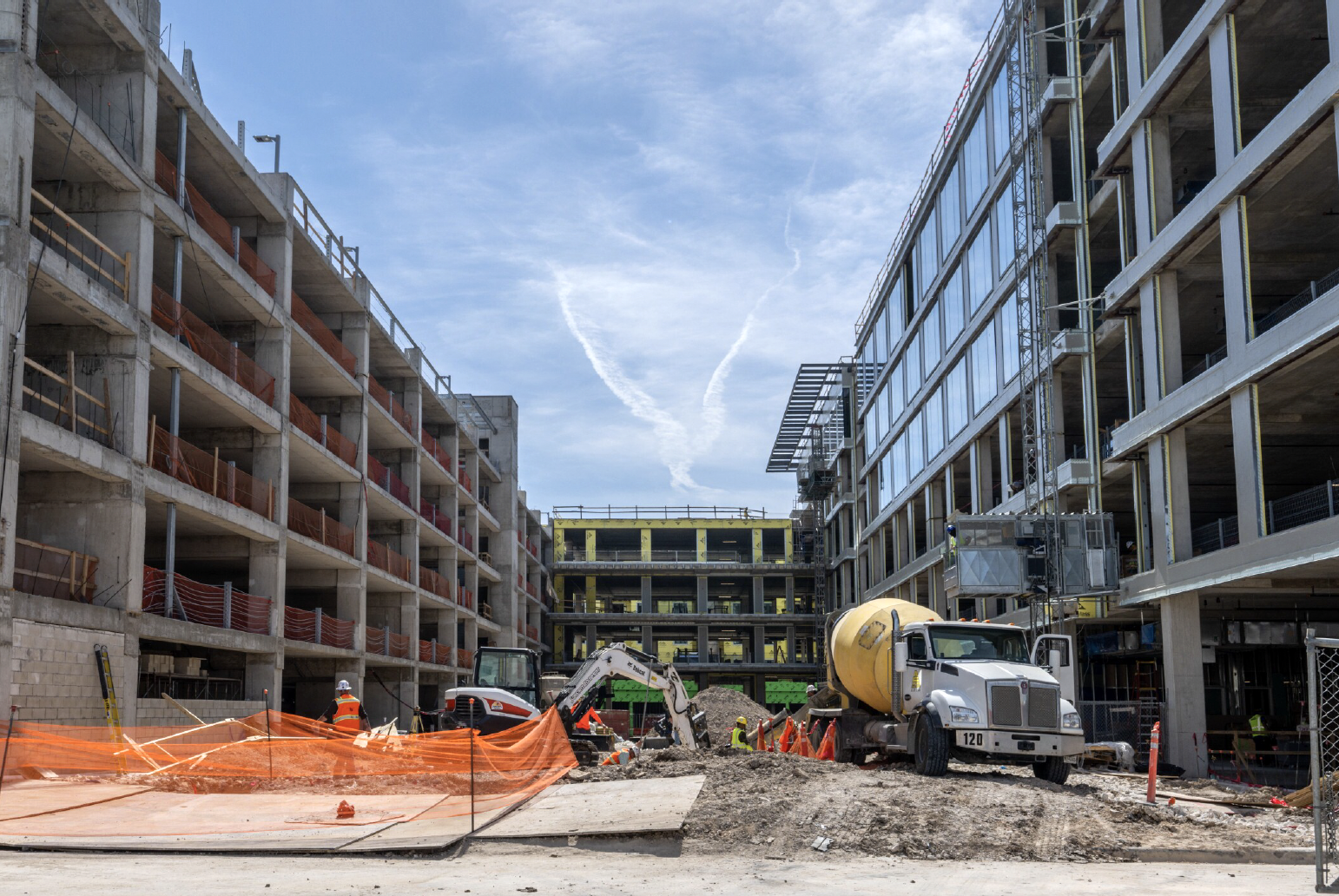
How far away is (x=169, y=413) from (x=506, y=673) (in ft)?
34.0

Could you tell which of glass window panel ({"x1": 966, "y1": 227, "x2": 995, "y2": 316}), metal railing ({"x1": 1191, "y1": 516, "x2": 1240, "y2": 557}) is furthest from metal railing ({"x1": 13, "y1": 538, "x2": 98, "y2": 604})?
glass window panel ({"x1": 966, "y1": 227, "x2": 995, "y2": 316})

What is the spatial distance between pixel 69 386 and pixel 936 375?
33.2 m

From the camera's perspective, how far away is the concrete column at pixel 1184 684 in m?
27.1

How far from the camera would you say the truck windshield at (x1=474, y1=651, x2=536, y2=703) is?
103ft

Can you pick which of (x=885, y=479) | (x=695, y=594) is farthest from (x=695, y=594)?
(x=885, y=479)

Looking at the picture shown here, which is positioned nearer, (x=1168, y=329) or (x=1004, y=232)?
(x=1168, y=329)

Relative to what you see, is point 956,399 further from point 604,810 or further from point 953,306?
point 604,810

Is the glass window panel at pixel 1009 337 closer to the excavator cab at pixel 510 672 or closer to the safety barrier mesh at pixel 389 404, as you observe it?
the excavator cab at pixel 510 672

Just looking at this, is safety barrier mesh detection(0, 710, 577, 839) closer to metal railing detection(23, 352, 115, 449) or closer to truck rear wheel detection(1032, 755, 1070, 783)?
A: metal railing detection(23, 352, 115, 449)

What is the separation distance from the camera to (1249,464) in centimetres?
2414

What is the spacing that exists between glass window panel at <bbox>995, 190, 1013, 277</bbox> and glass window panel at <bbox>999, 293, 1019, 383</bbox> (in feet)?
3.64

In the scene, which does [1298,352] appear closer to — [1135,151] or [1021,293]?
[1135,151]

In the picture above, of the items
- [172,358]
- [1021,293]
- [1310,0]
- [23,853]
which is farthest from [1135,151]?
[23,853]

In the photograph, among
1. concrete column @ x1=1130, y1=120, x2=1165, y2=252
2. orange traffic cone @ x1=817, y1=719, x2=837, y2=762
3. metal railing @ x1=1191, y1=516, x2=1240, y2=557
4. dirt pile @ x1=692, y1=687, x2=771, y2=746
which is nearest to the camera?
orange traffic cone @ x1=817, y1=719, x2=837, y2=762
